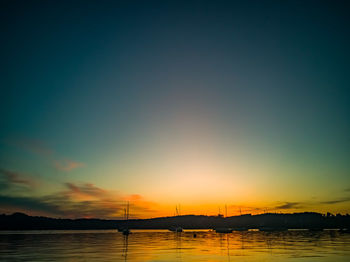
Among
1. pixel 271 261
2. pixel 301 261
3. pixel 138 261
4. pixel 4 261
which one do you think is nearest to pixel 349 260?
pixel 301 261

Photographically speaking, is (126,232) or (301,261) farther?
(126,232)

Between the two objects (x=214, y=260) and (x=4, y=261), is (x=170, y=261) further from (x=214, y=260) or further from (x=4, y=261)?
(x=4, y=261)

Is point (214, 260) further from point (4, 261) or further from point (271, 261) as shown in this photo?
point (4, 261)

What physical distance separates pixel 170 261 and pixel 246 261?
38.1 ft

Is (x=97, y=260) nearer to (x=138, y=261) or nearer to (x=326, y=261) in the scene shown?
(x=138, y=261)

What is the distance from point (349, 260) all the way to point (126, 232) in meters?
167

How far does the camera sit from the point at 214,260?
147ft

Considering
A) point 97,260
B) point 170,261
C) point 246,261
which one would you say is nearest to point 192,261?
point 170,261

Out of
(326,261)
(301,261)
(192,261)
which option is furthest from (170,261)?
(326,261)

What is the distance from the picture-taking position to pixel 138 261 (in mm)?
44312

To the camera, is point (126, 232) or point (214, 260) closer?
point (214, 260)

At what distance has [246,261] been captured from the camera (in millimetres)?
44031

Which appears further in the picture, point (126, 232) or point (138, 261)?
point (126, 232)

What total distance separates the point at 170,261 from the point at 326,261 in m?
23.0
